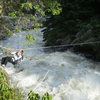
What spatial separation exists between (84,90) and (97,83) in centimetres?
62

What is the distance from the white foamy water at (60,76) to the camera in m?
7.58

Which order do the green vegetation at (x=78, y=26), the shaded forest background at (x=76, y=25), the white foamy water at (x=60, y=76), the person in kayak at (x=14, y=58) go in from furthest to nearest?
1. the green vegetation at (x=78, y=26)
2. the shaded forest background at (x=76, y=25)
3. the person in kayak at (x=14, y=58)
4. the white foamy water at (x=60, y=76)

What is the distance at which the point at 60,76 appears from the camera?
28.3 ft

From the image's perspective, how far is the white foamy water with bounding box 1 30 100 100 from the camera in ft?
24.9

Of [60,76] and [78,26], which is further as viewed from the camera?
[78,26]

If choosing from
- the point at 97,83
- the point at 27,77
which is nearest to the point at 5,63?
the point at 27,77

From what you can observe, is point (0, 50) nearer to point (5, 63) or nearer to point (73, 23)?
point (5, 63)

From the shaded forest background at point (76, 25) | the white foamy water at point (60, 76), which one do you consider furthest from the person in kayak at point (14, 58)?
the shaded forest background at point (76, 25)

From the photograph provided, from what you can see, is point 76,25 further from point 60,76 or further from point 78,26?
point 60,76

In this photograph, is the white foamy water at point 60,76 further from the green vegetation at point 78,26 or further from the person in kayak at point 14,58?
the green vegetation at point 78,26

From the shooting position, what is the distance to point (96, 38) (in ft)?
33.0

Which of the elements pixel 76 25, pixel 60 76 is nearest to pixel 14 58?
pixel 60 76

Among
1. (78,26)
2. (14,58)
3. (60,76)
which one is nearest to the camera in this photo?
(60,76)

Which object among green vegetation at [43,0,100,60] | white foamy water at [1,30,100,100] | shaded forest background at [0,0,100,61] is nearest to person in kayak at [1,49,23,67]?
white foamy water at [1,30,100,100]
